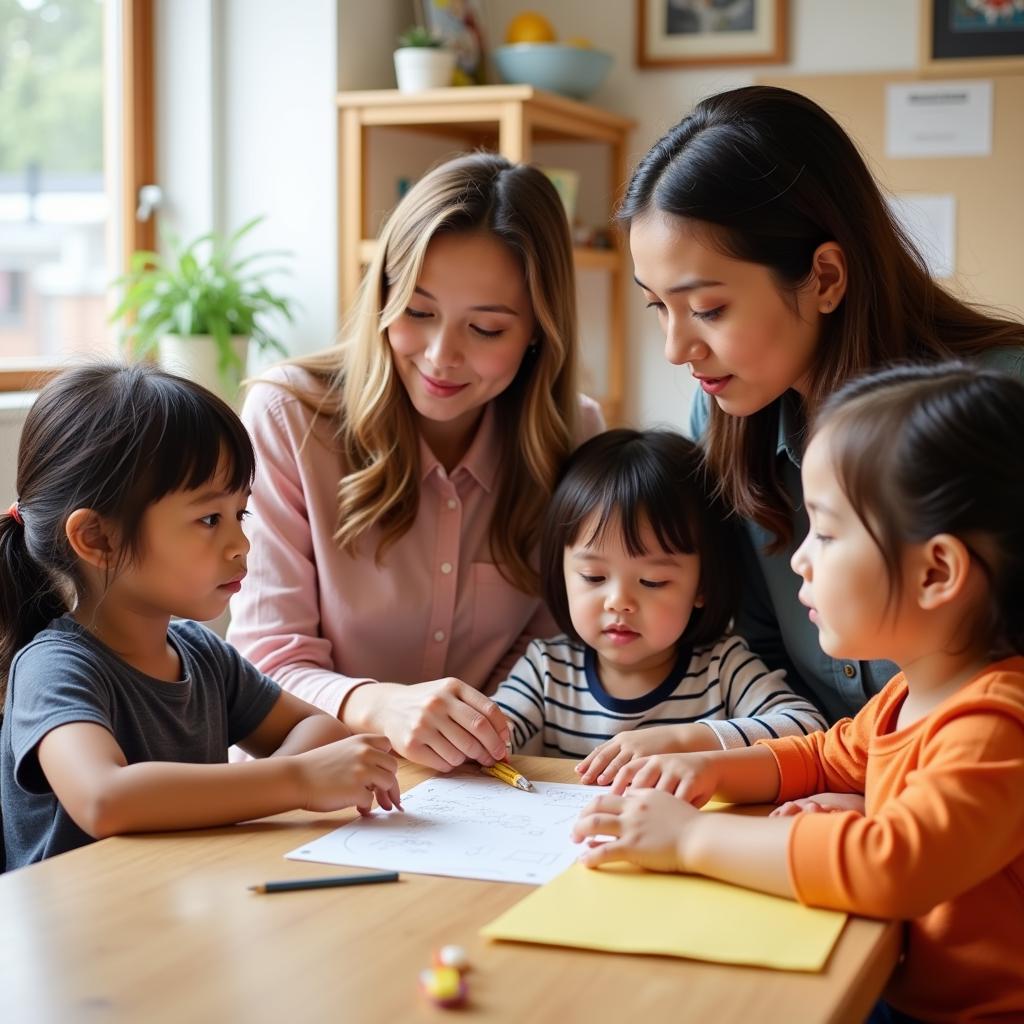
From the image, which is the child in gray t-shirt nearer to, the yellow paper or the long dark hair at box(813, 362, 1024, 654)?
the yellow paper

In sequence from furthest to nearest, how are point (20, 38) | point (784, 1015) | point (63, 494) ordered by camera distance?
point (20, 38)
point (63, 494)
point (784, 1015)

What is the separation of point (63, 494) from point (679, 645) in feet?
2.52

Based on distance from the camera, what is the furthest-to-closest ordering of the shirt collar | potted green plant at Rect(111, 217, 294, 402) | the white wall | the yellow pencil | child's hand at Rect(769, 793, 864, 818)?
the white wall, potted green plant at Rect(111, 217, 294, 402), the shirt collar, the yellow pencil, child's hand at Rect(769, 793, 864, 818)

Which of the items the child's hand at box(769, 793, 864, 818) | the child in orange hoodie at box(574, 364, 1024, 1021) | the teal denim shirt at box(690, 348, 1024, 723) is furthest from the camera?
the teal denim shirt at box(690, 348, 1024, 723)

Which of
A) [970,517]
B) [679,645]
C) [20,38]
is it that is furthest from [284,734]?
[20,38]

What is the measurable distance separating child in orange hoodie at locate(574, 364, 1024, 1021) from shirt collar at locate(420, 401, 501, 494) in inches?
33.4

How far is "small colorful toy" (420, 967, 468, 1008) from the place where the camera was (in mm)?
852

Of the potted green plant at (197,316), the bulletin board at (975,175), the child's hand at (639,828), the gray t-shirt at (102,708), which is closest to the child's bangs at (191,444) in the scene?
the gray t-shirt at (102,708)

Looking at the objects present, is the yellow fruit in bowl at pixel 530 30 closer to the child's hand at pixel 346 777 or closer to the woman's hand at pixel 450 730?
the woman's hand at pixel 450 730

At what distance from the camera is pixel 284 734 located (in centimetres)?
156

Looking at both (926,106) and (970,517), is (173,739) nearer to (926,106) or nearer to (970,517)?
(970,517)

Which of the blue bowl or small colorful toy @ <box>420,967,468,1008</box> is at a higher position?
the blue bowl

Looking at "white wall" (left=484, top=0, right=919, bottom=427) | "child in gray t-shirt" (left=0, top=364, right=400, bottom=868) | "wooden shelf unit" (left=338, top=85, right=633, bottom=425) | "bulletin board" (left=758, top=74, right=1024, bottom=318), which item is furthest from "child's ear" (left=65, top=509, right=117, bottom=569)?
"bulletin board" (left=758, top=74, right=1024, bottom=318)

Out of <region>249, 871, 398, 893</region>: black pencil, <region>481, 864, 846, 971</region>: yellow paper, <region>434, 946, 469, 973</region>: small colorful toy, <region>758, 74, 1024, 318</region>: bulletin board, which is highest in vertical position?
<region>758, 74, 1024, 318</region>: bulletin board
